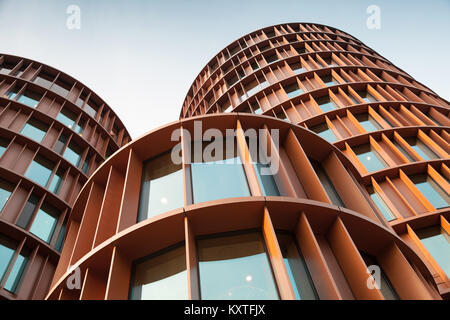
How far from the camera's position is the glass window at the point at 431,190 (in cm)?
1365

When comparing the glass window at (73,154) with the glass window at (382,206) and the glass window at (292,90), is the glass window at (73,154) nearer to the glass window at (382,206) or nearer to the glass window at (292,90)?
the glass window at (292,90)

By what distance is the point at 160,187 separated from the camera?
27.3 feet

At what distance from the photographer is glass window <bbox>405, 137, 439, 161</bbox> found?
15.8 m

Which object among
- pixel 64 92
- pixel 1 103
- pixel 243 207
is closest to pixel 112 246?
pixel 243 207

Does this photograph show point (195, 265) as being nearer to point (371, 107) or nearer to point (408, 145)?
point (408, 145)

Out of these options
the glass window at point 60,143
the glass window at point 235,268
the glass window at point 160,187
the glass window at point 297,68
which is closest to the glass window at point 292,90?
the glass window at point 297,68

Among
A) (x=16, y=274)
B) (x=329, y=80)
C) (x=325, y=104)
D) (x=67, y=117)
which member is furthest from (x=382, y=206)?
(x=67, y=117)

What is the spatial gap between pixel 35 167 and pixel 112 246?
14751mm

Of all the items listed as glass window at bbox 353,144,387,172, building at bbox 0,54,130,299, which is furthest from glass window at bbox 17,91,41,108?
glass window at bbox 353,144,387,172

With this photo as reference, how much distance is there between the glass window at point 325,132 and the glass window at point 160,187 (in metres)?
11.4

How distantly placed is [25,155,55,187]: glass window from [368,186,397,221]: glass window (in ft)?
57.5

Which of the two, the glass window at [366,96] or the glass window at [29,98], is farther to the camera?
the glass window at [29,98]

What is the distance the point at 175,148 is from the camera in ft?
29.2

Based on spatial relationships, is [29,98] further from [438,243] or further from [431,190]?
[438,243]
